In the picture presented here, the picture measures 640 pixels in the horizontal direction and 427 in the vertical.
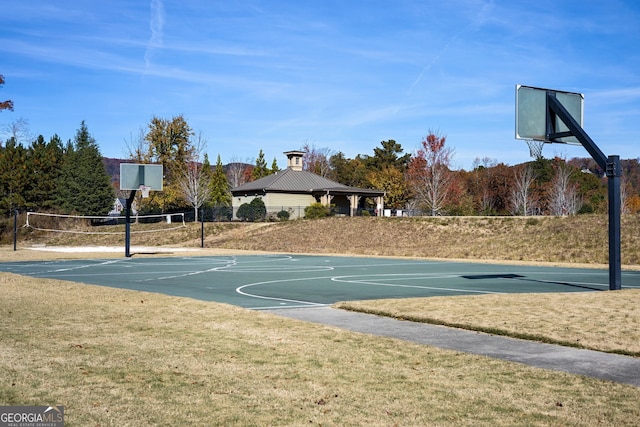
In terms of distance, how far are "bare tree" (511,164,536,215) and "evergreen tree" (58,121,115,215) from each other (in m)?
44.5

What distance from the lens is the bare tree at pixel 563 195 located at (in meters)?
66.8

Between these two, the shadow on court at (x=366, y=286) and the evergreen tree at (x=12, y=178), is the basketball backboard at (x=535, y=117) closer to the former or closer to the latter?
the shadow on court at (x=366, y=286)

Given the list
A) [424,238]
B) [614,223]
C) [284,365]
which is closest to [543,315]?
[284,365]

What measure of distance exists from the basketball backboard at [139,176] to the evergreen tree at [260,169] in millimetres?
52438

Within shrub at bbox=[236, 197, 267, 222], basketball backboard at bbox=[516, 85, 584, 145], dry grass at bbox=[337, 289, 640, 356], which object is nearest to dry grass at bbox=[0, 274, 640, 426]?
dry grass at bbox=[337, 289, 640, 356]

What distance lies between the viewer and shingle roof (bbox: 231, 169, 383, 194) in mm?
61388

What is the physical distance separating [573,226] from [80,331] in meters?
34.8

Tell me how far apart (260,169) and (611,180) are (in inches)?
2936

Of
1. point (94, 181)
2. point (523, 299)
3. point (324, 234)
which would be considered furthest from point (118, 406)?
point (94, 181)

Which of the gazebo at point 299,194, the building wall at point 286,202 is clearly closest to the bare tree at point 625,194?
the gazebo at point 299,194

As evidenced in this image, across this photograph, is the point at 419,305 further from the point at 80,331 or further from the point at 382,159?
the point at 382,159

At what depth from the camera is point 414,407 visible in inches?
239

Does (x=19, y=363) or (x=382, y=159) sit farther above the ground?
(x=382, y=159)

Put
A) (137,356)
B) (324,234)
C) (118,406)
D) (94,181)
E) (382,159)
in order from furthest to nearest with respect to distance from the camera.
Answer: (382,159), (94,181), (324,234), (137,356), (118,406)
